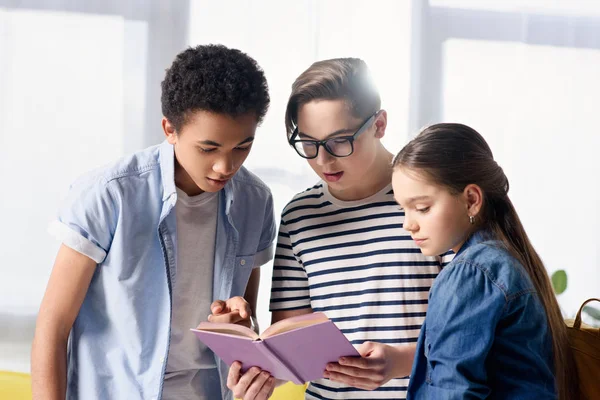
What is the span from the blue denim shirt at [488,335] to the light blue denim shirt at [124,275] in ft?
1.92

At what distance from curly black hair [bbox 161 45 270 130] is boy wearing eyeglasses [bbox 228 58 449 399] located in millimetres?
146

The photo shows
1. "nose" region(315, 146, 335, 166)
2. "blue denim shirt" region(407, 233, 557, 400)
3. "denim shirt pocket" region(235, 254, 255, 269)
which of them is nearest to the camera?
"blue denim shirt" region(407, 233, 557, 400)

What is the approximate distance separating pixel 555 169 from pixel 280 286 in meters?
2.19

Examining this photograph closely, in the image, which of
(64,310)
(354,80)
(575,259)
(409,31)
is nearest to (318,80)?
(354,80)

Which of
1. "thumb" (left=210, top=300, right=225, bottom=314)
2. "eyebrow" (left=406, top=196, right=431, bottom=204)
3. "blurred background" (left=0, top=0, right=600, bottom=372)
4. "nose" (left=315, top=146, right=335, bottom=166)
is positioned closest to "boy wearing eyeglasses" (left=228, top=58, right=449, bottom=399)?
"nose" (left=315, top=146, right=335, bottom=166)

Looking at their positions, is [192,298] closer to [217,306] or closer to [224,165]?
[217,306]

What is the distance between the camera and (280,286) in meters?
1.69

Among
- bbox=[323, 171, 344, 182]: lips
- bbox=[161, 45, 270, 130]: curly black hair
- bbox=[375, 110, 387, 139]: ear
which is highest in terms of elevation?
bbox=[161, 45, 270, 130]: curly black hair

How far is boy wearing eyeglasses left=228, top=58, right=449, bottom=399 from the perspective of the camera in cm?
154

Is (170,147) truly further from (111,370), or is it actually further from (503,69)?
(503,69)

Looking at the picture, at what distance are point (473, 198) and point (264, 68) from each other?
78.6 inches

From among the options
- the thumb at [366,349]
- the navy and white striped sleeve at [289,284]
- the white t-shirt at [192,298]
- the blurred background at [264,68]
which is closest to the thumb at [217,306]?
the white t-shirt at [192,298]

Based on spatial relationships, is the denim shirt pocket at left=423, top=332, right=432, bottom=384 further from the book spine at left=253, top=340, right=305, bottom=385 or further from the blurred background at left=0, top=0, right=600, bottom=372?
the blurred background at left=0, top=0, right=600, bottom=372

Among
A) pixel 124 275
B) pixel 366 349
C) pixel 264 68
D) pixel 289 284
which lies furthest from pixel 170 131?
pixel 264 68
